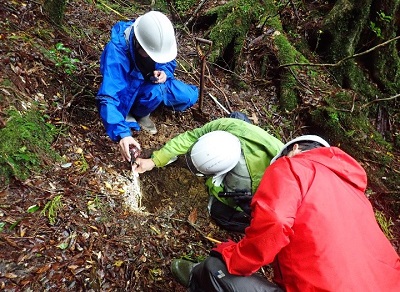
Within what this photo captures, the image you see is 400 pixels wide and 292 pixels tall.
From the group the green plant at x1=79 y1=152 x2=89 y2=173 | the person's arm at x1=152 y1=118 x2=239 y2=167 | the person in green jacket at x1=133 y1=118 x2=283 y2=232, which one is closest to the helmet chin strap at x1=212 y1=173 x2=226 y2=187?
the person in green jacket at x1=133 y1=118 x2=283 y2=232

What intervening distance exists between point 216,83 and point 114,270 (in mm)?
3441

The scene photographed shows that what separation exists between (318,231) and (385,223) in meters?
3.08

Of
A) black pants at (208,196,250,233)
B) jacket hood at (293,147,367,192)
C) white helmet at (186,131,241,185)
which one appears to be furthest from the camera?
black pants at (208,196,250,233)

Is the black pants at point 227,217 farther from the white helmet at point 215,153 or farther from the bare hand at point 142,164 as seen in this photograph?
the bare hand at point 142,164

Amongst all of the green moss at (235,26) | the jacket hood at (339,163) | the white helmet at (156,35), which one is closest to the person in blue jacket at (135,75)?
the white helmet at (156,35)

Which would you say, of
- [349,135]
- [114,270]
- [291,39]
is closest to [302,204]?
[114,270]

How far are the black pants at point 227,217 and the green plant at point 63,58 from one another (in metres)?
2.15

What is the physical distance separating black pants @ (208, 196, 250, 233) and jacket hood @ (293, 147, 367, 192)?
4.55 feet

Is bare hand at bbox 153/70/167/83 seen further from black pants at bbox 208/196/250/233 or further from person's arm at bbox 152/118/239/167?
black pants at bbox 208/196/250/233

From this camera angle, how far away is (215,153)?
288 centimetres

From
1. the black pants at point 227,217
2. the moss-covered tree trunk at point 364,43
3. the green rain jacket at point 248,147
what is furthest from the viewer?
the moss-covered tree trunk at point 364,43

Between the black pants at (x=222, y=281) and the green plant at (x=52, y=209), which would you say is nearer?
the black pants at (x=222, y=281)

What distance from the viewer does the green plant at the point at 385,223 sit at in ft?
14.8

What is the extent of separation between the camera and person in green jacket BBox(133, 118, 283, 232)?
293 centimetres
